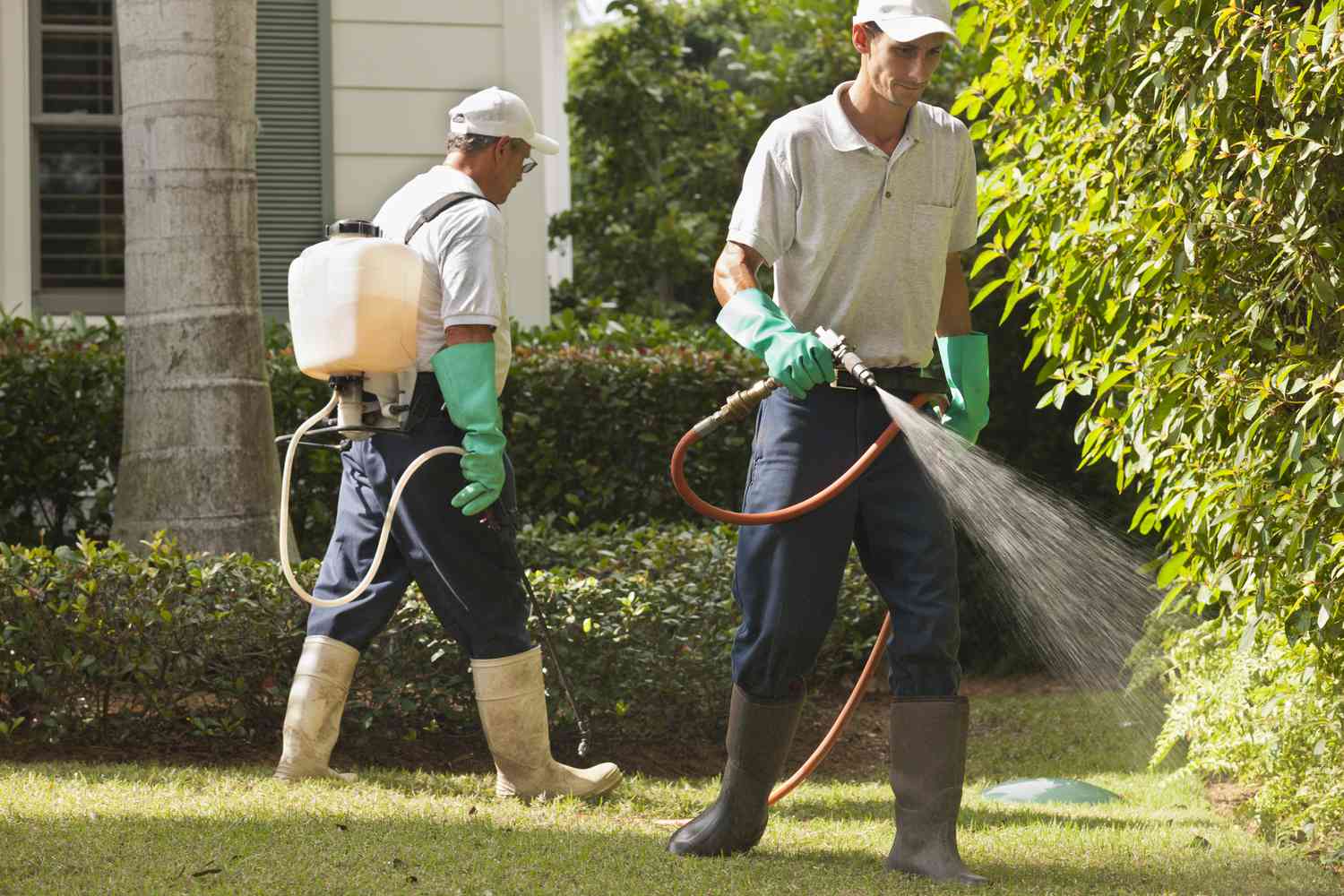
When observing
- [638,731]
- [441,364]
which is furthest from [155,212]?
[638,731]

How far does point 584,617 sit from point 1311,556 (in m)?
2.60

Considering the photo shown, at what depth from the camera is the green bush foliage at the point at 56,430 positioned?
296 inches

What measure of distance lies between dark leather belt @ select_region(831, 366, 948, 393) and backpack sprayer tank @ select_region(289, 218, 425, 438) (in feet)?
4.39

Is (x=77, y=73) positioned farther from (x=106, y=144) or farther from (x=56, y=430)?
(x=56, y=430)

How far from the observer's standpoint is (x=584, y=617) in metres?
5.74

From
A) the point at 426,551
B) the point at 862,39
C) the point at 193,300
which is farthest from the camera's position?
the point at 193,300

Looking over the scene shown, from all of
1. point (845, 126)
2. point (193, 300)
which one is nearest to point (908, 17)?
point (845, 126)

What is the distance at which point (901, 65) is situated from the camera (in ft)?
12.6

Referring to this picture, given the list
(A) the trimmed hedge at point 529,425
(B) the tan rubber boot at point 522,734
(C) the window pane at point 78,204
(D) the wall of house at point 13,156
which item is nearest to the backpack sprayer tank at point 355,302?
(B) the tan rubber boot at point 522,734

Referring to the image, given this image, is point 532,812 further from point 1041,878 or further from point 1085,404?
point 1085,404

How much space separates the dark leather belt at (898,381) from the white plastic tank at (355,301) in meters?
1.34

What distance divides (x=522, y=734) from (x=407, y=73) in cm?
552

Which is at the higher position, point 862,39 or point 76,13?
point 76,13

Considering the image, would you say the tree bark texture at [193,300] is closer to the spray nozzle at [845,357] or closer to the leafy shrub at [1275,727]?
the spray nozzle at [845,357]
